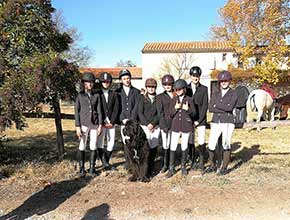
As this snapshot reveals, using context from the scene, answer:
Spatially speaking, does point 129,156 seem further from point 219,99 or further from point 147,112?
point 219,99

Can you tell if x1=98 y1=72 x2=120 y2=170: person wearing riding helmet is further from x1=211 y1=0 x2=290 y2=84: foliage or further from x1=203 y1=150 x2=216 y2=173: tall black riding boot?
x1=211 y1=0 x2=290 y2=84: foliage

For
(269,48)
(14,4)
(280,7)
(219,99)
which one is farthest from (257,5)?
(14,4)

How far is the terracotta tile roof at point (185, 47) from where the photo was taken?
36.4 metres

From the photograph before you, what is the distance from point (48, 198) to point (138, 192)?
137 cm

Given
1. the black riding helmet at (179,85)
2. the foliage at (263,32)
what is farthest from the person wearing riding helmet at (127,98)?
the foliage at (263,32)

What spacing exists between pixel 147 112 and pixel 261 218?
2666 millimetres

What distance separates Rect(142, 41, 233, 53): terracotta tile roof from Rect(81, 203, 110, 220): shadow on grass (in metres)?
33.1

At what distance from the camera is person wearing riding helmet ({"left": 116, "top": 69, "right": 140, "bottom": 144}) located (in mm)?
5953

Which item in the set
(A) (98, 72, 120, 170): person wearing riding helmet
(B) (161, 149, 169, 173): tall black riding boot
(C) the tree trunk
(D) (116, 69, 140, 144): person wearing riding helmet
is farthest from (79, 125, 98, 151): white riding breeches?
(B) (161, 149, 169, 173): tall black riding boot

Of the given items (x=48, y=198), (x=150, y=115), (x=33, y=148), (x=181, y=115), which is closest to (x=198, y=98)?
(x=181, y=115)

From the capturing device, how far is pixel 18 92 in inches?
199

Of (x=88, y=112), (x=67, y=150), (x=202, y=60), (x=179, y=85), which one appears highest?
(x=202, y=60)

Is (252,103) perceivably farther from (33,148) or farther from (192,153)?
(33,148)

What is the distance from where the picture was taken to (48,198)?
15.8 feet
